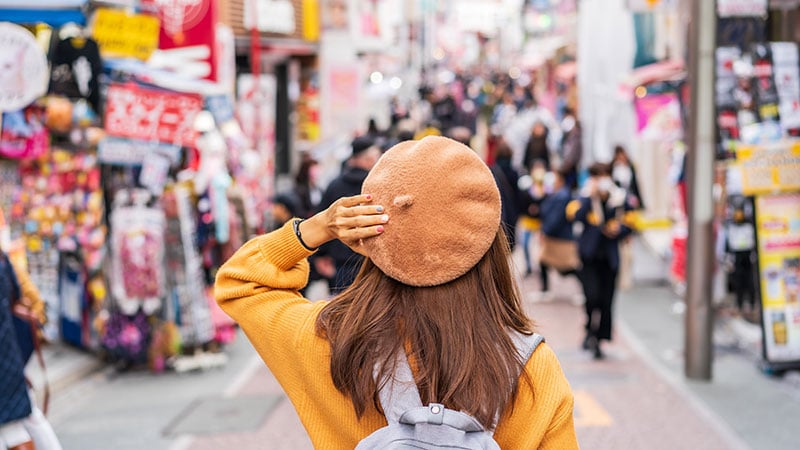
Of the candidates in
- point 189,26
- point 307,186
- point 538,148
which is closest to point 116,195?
point 189,26

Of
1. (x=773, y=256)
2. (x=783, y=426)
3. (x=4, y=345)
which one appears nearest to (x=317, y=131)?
(x=773, y=256)

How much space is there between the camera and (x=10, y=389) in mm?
4492

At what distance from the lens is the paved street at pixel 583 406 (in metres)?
7.14

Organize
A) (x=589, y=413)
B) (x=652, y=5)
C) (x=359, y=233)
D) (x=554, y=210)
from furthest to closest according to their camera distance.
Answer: (x=554, y=210), (x=652, y=5), (x=589, y=413), (x=359, y=233)

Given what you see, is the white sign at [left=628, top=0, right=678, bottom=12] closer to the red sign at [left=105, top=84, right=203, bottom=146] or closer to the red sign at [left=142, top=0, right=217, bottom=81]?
the red sign at [left=142, top=0, right=217, bottom=81]

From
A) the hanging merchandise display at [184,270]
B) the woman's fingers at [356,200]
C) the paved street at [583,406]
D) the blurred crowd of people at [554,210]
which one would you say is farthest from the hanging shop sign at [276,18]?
the woman's fingers at [356,200]

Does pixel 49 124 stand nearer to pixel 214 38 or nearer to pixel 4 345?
pixel 214 38

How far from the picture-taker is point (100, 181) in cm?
917

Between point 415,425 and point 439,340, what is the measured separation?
19 cm

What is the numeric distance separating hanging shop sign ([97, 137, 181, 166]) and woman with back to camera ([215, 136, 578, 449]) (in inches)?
283

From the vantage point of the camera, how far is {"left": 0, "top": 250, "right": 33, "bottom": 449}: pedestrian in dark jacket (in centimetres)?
447

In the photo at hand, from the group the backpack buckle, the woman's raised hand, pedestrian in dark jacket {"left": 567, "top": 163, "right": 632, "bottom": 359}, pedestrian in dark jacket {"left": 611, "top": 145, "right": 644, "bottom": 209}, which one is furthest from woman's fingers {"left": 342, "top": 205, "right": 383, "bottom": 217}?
pedestrian in dark jacket {"left": 611, "top": 145, "right": 644, "bottom": 209}

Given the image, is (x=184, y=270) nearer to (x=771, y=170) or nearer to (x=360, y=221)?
(x=771, y=170)

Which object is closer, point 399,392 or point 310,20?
point 399,392
